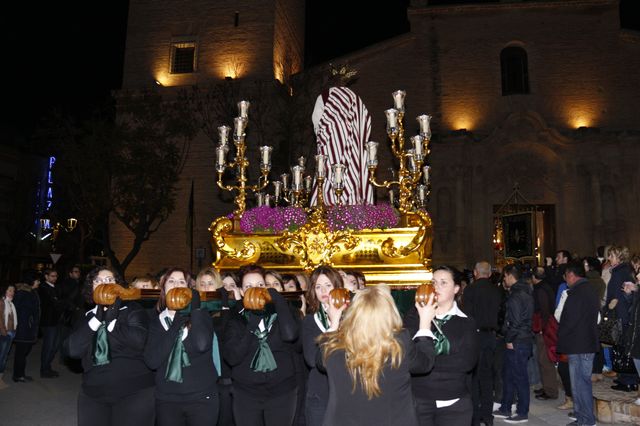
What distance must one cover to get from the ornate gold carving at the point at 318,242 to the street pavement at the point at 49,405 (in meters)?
3.50

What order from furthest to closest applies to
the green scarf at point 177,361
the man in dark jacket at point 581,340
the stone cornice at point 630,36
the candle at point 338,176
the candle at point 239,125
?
1. the stone cornice at point 630,36
2. the candle at point 239,125
3. the candle at point 338,176
4. the man in dark jacket at point 581,340
5. the green scarf at point 177,361

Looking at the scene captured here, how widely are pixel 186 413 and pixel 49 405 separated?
5748 mm

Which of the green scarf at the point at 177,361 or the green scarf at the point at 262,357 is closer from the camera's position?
the green scarf at the point at 177,361

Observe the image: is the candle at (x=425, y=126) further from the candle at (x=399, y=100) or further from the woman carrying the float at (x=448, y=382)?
the woman carrying the float at (x=448, y=382)

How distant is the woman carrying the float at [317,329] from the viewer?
4.10 m

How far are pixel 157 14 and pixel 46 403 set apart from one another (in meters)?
24.4

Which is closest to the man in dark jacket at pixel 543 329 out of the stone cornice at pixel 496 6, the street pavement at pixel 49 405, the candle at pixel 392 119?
the street pavement at pixel 49 405

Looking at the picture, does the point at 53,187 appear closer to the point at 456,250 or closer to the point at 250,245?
the point at 456,250

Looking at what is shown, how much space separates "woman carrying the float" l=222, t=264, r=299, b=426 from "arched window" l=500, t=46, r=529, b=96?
23.9m

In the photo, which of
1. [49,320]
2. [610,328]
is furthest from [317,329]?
[49,320]

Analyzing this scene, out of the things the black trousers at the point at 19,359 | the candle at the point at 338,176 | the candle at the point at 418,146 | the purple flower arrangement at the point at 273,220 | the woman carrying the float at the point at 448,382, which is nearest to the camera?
A: the woman carrying the float at the point at 448,382

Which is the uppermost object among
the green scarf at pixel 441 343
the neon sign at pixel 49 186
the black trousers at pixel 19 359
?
the neon sign at pixel 49 186

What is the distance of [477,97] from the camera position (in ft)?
83.2

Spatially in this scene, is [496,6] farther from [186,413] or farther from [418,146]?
[186,413]
